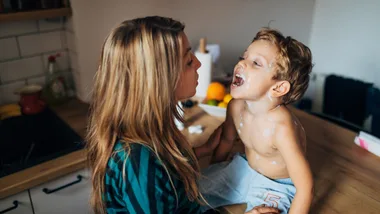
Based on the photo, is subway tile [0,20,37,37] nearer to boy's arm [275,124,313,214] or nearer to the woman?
the woman

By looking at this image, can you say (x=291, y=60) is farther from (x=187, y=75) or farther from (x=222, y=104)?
(x=222, y=104)

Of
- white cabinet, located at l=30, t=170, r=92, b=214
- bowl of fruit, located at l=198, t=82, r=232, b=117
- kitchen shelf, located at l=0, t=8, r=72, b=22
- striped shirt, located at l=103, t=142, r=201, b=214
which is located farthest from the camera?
bowl of fruit, located at l=198, t=82, r=232, b=117

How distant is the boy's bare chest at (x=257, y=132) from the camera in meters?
0.94

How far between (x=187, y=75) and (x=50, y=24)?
0.97 m

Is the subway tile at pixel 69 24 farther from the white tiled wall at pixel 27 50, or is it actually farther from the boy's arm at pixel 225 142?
the boy's arm at pixel 225 142

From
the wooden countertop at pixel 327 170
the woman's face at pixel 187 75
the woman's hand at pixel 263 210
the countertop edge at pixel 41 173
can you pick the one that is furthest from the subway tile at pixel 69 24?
the woman's hand at pixel 263 210

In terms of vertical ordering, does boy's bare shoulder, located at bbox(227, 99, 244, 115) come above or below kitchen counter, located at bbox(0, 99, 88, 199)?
above

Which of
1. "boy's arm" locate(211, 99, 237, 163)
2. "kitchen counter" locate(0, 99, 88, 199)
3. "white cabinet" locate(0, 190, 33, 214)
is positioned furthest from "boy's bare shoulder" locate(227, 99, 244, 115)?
"white cabinet" locate(0, 190, 33, 214)

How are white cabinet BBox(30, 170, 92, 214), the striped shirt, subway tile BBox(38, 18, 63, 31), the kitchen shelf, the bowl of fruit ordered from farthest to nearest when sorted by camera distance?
subway tile BBox(38, 18, 63, 31) < the bowl of fruit < the kitchen shelf < white cabinet BBox(30, 170, 92, 214) < the striped shirt

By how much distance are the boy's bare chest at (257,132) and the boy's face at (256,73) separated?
7cm

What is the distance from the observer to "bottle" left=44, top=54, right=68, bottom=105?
1541 mm

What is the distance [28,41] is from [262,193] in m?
1.19

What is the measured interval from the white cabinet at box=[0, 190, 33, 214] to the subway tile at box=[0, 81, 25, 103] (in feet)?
1.90

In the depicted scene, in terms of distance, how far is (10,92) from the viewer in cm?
150
